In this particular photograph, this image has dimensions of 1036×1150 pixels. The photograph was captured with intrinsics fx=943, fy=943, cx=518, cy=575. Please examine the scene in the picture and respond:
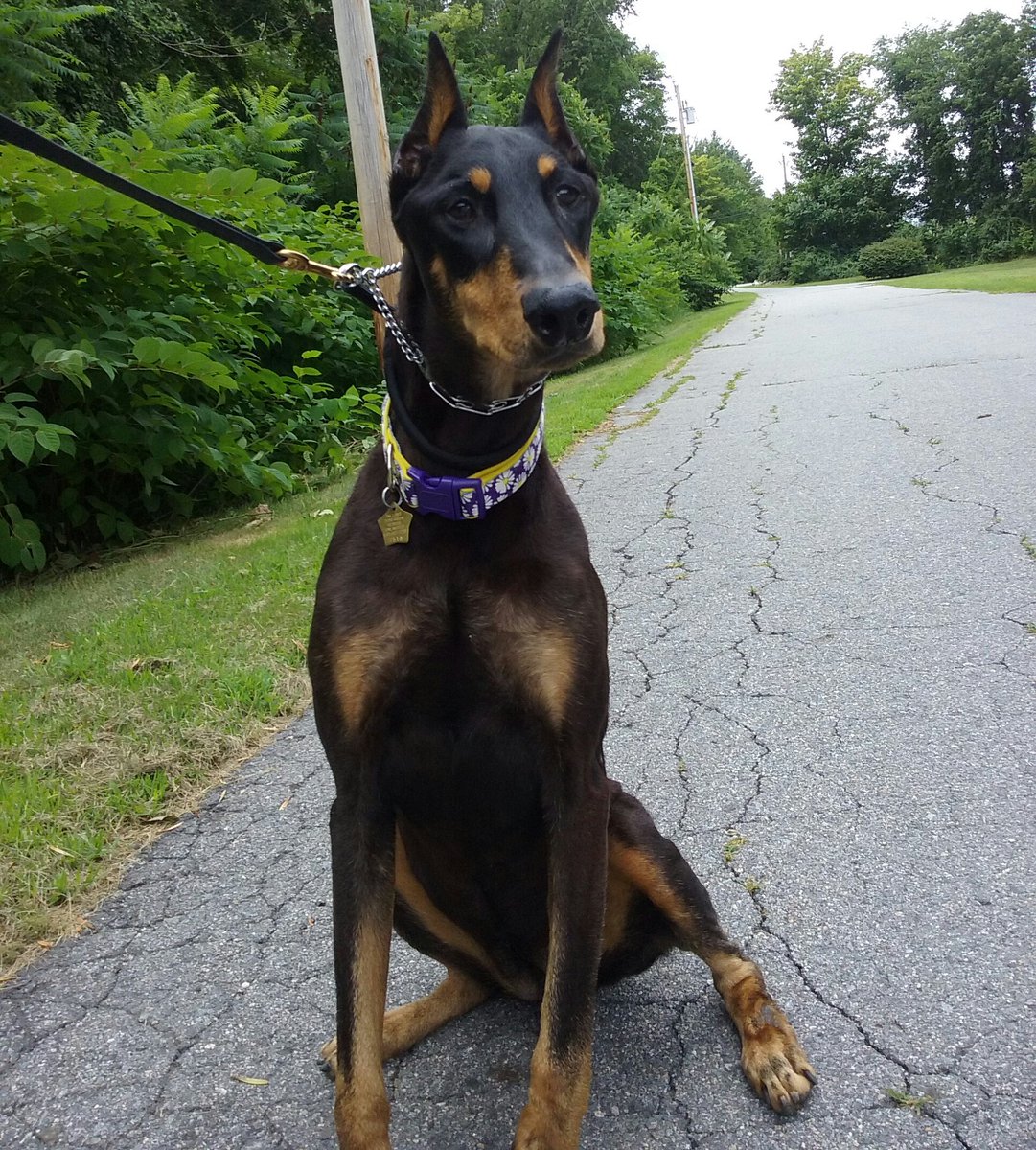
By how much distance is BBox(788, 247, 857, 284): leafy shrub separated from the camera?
56312 mm

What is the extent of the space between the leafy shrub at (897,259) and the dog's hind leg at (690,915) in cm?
5059

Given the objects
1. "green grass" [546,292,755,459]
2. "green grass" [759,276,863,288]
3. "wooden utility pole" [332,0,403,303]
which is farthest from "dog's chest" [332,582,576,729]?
"green grass" [759,276,863,288]

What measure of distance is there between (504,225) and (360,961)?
1545 mm

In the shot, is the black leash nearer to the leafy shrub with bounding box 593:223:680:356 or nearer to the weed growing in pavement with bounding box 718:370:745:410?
the weed growing in pavement with bounding box 718:370:745:410

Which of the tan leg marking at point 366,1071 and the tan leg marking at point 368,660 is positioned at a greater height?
the tan leg marking at point 368,660

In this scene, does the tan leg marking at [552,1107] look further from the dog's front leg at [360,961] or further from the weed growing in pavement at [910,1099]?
the weed growing in pavement at [910,1099]

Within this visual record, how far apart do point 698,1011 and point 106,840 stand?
1.92 m

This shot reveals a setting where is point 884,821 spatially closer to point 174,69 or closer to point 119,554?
point 119,554

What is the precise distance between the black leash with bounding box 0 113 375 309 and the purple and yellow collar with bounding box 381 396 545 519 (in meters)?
0.58

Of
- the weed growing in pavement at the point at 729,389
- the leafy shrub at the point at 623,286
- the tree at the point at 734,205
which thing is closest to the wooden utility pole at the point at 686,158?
the tree at the point at 734,205

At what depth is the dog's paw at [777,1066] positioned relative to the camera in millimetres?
1931

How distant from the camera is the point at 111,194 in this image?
17.9ft

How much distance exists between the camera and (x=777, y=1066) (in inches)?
77.7

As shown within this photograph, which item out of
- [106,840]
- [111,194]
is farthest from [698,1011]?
[111,194]
